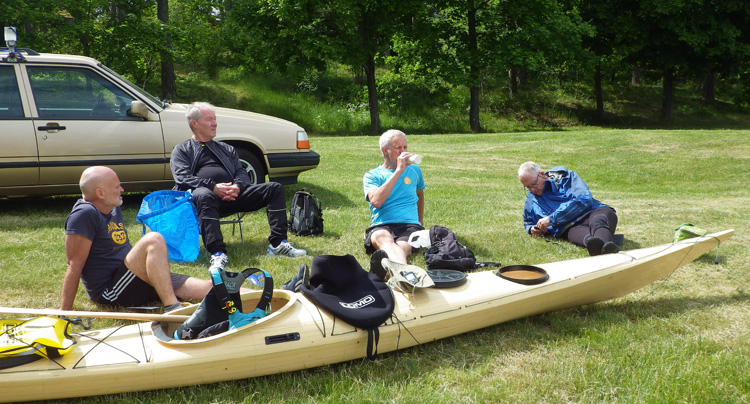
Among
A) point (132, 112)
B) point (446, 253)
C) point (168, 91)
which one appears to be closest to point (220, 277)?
point (446, 253)

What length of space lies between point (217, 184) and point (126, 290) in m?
1.76

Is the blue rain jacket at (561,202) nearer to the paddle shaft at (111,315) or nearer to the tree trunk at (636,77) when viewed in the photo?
the paddle shaft at (111,315)

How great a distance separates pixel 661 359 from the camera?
3.24 meters

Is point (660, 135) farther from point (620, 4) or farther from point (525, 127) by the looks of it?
point (620, 4)

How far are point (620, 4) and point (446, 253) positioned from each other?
2410 centimetres

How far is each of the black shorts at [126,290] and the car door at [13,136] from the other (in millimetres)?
3485

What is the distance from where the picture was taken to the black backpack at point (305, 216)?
6.10m

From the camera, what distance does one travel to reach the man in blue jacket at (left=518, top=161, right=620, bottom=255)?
564cm

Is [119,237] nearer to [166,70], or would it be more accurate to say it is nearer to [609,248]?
[609,248]

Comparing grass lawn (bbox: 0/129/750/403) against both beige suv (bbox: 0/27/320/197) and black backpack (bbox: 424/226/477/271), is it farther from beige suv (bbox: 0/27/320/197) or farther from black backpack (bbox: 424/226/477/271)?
beige suv (bbox: 0/27/320/197)

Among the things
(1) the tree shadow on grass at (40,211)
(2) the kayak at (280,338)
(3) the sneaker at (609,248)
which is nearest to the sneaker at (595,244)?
(3) the sneaker at (609,248)

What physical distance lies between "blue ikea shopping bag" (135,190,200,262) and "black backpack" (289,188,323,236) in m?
1.26

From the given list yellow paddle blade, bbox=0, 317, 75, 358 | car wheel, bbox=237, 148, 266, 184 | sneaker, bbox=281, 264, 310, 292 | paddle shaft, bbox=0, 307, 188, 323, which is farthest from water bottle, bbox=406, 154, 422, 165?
car wheel, bbox=237, 148, 266, 184

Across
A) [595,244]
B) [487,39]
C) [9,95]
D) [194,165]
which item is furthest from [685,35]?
[9,95]
